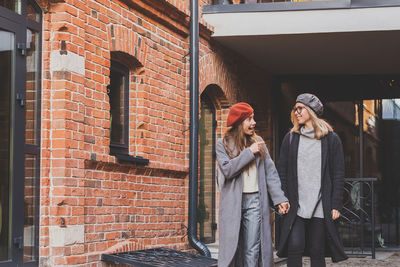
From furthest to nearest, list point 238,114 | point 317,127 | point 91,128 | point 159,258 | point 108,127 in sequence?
1. point 159,258
2. point 108,127
3. point 91,128
4. point 317,127
5. point 238,114

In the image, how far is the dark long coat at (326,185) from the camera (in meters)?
5.87

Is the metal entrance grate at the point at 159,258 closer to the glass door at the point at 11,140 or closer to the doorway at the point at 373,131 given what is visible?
the glass door at the point at 11,140

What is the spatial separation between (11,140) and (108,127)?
4.67 ft

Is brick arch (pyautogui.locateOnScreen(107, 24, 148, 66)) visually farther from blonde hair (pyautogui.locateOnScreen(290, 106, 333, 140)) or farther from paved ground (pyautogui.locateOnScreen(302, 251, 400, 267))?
paved ground (pyautogui.locateOnScreen(302, 251, 400, 267))

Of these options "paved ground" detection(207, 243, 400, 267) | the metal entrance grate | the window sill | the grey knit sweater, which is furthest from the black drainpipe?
the grey knit sweater

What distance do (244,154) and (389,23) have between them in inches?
187

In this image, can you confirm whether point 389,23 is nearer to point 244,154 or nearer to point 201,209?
point 201,209

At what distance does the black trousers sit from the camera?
5867mm

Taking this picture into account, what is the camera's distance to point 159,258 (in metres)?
7.63

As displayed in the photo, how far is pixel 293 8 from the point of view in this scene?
32.9ft

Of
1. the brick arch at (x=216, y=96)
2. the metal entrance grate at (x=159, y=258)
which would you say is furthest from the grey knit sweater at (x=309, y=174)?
the brick arch at (x=216, y=96)

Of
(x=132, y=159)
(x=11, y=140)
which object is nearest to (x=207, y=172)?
(x=132, y=159)

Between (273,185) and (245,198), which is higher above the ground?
(273,185)

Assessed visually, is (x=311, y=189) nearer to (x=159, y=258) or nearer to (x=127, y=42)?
(x=159, y=258)
